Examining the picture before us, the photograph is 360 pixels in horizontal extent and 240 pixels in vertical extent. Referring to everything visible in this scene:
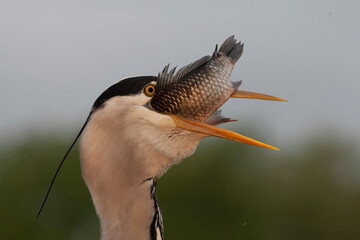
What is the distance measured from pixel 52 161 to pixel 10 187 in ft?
6.81

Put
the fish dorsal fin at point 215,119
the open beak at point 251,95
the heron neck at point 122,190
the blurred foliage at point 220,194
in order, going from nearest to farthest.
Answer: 1. the heron neck at point 122,190
2. the fish dorsal fin at point 215,119
3. the open beak at point 251,95
4. the blurred foliage at point 220,194

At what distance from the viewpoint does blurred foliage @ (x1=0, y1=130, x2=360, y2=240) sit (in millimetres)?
22609

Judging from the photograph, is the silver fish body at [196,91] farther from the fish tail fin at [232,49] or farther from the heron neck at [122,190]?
the heron neck at [122,190]

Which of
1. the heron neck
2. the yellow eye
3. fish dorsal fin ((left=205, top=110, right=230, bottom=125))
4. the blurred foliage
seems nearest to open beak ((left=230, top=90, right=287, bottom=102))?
fish dorsal fin ((left=205, top=110, right=230, bottom=125))

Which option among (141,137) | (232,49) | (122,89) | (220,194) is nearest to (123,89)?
(122,89)

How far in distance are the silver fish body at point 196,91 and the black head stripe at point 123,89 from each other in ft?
0.40

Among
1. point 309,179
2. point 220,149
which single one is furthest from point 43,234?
point 309,179

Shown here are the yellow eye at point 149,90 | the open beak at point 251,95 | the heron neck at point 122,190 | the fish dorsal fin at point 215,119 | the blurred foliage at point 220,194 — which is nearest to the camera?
the heron neck at point 122,190

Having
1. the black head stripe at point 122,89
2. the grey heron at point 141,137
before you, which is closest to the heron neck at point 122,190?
the grey heron at point 141,137

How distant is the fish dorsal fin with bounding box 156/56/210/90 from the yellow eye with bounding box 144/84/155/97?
0.04m

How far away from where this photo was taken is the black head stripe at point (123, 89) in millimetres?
3982

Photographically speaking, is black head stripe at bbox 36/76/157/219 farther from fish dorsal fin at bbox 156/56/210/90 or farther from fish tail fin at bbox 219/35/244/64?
fish tail fin at bbox 219/35/244/64

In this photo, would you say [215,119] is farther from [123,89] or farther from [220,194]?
[220,194]

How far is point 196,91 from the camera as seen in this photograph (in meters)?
4.11
